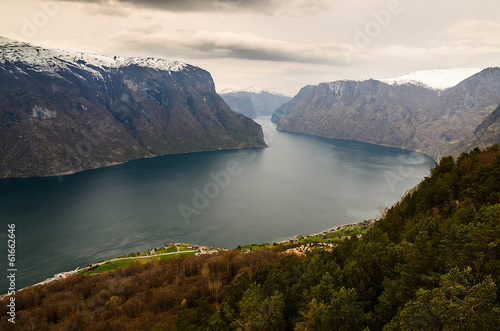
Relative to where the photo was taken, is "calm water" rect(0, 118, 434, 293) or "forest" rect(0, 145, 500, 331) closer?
"forest" rect(0, 145, 500, 331)

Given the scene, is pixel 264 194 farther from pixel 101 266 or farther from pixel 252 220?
pixel 101 266

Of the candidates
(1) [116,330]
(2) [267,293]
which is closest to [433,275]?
(2) [267,293]

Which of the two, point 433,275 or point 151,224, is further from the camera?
point 151,224

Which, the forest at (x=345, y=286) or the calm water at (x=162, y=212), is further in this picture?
the calm water at (x=162, y=212)

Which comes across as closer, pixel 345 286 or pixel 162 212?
pixel 345 286

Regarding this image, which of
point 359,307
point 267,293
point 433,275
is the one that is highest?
point 433,275

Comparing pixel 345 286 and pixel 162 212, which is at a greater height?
pixel 345 286

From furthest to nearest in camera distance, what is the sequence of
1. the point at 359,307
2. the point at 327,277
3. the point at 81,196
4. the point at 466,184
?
the point at 81,196 < the point at 466,184 < the point at 327,277 < the point at 359,307

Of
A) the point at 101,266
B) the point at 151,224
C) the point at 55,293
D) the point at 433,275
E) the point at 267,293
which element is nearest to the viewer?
the point at 433,275
